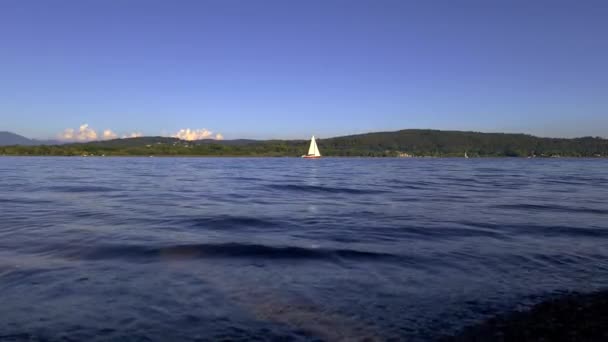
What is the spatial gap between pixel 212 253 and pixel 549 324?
5948 millimetres

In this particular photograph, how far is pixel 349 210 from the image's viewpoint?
15.3m

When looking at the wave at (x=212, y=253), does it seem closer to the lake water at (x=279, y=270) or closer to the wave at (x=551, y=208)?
the lake water at (x=279, y=270)

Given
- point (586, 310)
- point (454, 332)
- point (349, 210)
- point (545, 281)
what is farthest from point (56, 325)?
point (349, 210)

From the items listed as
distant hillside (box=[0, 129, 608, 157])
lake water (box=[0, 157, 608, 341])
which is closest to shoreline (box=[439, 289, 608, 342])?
lake water (box=[0, 157, 608, 341])

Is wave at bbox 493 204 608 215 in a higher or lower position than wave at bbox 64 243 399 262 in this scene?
lower

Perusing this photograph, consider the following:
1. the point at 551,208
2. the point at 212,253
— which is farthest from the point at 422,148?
the point at 212,253

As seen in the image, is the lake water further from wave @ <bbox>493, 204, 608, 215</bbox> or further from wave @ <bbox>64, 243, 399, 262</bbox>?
wave @ <bbox>493, 204, 608, 215</bbox>

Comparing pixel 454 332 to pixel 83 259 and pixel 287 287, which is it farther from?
pixel 83 259

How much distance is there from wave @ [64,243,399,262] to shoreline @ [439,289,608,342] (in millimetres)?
3118

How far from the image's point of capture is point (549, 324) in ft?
15.9

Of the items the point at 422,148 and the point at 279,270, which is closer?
the point at 279,270

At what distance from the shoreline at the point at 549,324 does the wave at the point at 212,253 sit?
3118mm

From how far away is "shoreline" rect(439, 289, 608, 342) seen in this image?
4.55m

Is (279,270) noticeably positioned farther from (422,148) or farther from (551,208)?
(422,148)
